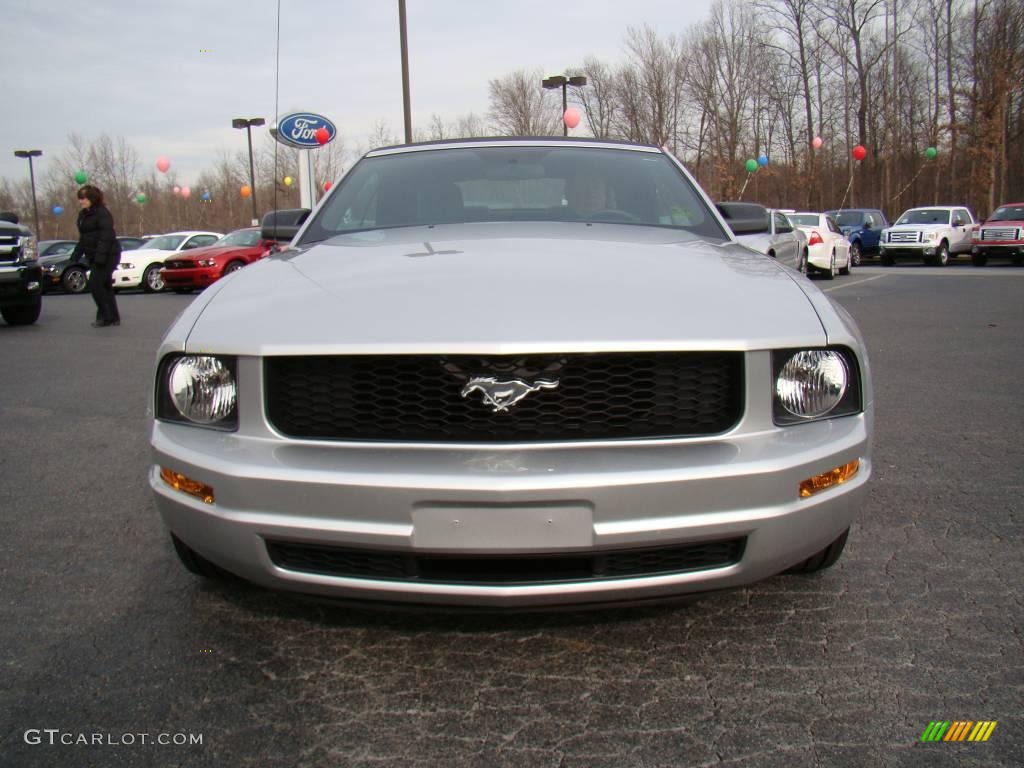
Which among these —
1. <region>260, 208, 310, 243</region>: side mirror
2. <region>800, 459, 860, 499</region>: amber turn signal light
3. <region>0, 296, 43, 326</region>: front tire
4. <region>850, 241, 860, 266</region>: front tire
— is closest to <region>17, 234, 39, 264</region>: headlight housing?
<region>0, 296, 43, 326</region>: front tire

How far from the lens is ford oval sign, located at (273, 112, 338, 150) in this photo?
58.5 feet

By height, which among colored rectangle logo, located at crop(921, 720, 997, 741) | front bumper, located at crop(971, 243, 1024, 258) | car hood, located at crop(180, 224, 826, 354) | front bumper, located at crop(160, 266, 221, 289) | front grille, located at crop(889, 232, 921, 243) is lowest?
colored rectangle logo, located at crop(921, 720, 997, 741)

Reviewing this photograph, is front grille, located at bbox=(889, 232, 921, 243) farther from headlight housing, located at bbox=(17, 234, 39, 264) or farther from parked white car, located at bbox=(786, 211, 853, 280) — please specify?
headlight housing, located at bbox=(17, 234, 39, 264)

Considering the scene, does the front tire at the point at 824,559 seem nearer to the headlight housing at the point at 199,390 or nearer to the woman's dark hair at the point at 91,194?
the headlight housing at the point at 199,390

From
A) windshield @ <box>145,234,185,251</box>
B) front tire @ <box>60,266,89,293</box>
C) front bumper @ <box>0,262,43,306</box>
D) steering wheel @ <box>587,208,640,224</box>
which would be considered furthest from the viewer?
front tire @ <box>60,266,89,293</box>

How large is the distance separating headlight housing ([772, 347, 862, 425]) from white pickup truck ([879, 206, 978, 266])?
930 inches

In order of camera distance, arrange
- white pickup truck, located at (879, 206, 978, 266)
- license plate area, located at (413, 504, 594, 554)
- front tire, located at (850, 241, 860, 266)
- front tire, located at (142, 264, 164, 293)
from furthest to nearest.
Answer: front tire, located at (850, 241, 860, 266) < white pickup truck, located at (879, 206, 978, 266) < front tire, located at (142, 264, 164, 293) < license plate area, located at (413, 504, 594, 554)

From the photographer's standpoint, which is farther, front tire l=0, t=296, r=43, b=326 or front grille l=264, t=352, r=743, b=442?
front tire l=0, t=296, r=43, b=326

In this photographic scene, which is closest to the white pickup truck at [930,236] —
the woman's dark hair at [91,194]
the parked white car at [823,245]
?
the parked white car at [823,245]

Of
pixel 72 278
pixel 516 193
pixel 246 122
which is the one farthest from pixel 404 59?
pixel 246 122

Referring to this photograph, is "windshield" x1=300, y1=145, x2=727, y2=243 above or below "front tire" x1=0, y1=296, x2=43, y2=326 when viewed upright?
above

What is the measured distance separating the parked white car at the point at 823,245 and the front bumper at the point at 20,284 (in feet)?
46.1

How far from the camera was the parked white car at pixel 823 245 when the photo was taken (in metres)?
18.3

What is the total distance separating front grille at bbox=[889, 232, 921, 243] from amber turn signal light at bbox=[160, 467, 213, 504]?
80.9 ft
